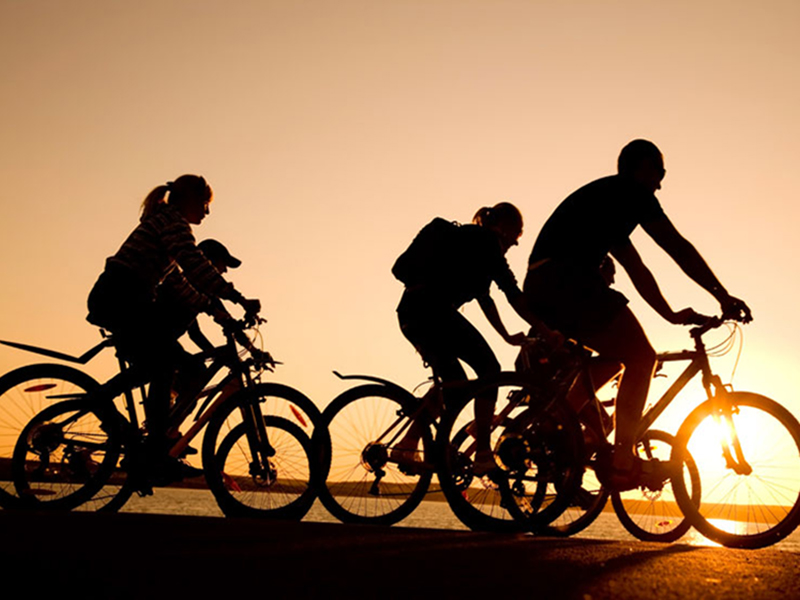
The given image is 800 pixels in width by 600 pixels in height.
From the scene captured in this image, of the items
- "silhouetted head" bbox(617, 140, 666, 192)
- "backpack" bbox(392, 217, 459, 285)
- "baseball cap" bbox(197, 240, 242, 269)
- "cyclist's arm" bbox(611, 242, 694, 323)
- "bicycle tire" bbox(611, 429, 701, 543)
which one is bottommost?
"bicycle tire" bbox(611, 429, 701, 543)

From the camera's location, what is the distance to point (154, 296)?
632cm

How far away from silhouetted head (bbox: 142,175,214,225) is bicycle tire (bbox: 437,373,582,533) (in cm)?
246

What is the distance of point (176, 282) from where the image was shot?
20.9 ft

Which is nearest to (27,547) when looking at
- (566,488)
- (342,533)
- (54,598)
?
(54,598)

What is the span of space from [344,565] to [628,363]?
9.15 feet

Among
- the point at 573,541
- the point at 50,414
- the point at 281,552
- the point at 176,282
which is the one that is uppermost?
the point at 176,282

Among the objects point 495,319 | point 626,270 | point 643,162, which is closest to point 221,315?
point 495,319

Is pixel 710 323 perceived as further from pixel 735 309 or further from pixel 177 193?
pixel 177 193

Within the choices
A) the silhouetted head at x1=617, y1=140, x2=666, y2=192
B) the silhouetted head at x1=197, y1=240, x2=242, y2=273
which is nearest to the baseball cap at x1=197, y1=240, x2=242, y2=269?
the silhouetted head at x1=197, y1=240, x2=242, y2=273

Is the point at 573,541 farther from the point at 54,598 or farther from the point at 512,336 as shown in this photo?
the point at 54,598

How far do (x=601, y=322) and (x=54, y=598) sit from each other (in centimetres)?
388

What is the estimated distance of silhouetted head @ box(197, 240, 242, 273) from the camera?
713 centimetres

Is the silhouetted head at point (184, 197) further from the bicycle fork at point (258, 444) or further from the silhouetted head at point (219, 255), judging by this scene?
the bicycle fork at point (258, 444)

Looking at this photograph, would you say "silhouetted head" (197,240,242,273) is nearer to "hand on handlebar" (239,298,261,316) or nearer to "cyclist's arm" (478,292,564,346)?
"hand on handlebar" (239,298,261,316)
